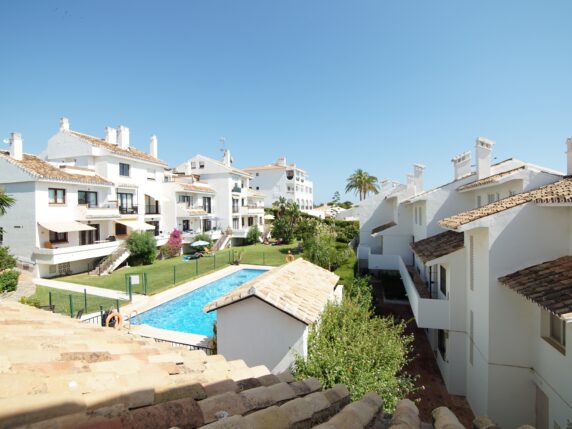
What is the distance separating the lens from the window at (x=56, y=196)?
32.3m

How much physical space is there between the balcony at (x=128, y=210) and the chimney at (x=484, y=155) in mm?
39521

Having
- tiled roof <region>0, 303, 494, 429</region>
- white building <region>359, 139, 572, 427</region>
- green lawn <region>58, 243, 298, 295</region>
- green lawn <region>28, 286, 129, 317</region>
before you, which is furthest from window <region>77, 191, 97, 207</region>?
white building <region>359, 139, 572, 427</region>

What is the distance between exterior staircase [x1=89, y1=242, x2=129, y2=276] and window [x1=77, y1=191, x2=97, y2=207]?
5974mm

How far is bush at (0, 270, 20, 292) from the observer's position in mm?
21625

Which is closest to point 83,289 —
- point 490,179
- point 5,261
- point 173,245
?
point 5,261

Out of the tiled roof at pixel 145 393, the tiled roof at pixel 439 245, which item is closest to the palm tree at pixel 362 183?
the tiled roof at pixel 439 245

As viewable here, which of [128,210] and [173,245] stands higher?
[128,210]

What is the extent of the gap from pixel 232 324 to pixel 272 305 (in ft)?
6.56

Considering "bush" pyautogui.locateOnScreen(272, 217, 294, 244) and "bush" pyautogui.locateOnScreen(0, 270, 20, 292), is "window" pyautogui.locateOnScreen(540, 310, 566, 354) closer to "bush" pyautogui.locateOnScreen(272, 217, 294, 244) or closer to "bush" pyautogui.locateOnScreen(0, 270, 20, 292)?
"bush" pyautogui.locateOnScreen(0, 270, 20, 292)

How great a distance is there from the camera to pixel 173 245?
43094 mm

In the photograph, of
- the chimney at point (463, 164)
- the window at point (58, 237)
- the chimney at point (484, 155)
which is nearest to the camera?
the chimney at point (484, 155)

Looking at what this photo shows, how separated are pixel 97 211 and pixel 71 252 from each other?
6.05 meters

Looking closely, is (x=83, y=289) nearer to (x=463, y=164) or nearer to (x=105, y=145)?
(x=105, y=145)

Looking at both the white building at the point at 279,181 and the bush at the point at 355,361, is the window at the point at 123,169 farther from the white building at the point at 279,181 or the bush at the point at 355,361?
the white building at the point at 279,181
